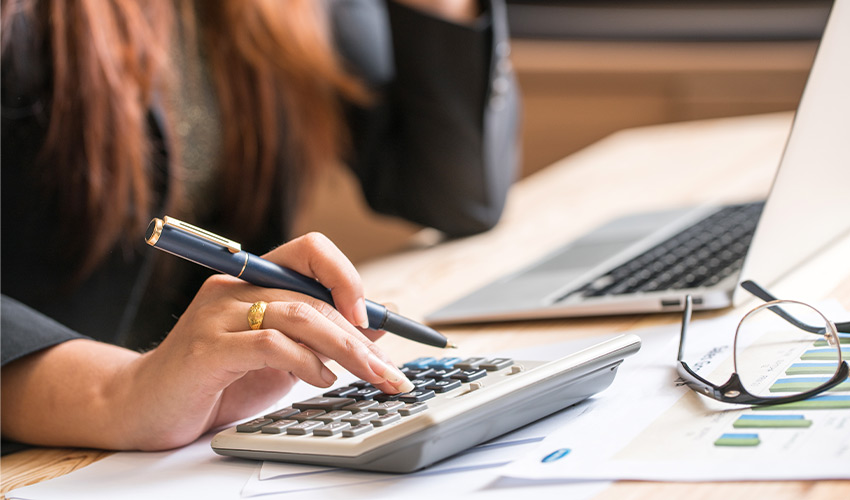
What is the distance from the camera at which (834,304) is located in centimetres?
53

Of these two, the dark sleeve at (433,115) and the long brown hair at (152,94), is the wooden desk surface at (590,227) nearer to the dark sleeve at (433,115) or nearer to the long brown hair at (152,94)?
the dark sleeve at (433,115)

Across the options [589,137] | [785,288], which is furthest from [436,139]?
[589,137]

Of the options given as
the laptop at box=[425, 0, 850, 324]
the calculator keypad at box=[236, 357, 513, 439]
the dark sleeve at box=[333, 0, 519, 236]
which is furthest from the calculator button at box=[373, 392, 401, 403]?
the dark sleeve at box=[333, 0, 519, 236]

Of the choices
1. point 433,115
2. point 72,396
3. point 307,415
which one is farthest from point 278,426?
point 433,115

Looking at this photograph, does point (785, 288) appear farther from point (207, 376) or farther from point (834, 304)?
point (207, 376)

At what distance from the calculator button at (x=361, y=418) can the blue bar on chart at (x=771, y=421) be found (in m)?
0.15

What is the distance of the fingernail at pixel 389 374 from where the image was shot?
42 cm

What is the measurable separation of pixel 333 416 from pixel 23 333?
22 cm

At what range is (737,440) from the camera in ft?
1.17

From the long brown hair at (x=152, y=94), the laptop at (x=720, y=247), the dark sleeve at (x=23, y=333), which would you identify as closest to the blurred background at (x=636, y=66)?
the long brown hair at (x=152, y=94)

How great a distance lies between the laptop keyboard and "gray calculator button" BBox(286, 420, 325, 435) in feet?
0.96

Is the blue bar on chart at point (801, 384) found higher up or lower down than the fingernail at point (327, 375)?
lower down

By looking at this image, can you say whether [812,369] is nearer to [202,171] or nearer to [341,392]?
[341,392]

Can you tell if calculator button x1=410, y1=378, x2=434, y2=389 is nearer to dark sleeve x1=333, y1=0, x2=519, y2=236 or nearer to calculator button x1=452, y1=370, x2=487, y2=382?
calculator button x1=452, y1=370, x2=487, y2=382
